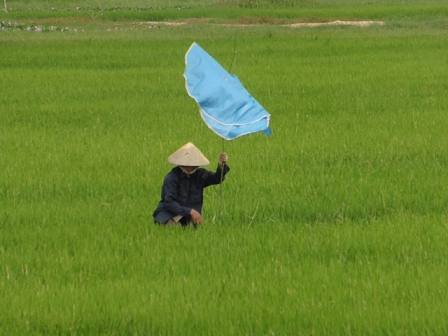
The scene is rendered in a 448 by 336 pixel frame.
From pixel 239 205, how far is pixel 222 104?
47.5 inches

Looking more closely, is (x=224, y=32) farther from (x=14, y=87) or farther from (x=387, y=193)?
(x=387, y=193)

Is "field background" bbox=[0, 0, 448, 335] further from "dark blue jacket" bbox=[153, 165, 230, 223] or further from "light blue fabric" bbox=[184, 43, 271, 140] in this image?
"light blue fabric" bbox=[184, 43, 271, 140]

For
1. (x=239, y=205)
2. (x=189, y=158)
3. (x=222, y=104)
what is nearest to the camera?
(x=189, y=158)

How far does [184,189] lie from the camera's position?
6484 mm

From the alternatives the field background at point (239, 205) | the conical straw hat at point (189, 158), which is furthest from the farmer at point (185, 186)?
the field background at point (239, 205)

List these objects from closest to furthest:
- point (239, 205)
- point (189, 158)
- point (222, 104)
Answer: point (189, 158), point (222, 104), point (239, 205)

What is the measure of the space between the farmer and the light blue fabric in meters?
0.21

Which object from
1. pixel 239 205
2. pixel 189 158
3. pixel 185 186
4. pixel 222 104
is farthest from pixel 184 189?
pixel 239 205

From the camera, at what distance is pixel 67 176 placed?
8633 mm

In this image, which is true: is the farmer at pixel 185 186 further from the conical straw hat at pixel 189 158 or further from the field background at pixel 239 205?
the field background at pixel 239 205

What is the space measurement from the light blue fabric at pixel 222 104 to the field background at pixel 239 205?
68cm

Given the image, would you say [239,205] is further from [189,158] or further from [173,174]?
[189,158]

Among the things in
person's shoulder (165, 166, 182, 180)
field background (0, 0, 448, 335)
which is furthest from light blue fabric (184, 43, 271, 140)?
field background (0, 0, 448, 335)

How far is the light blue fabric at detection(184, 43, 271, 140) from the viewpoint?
6398mm
